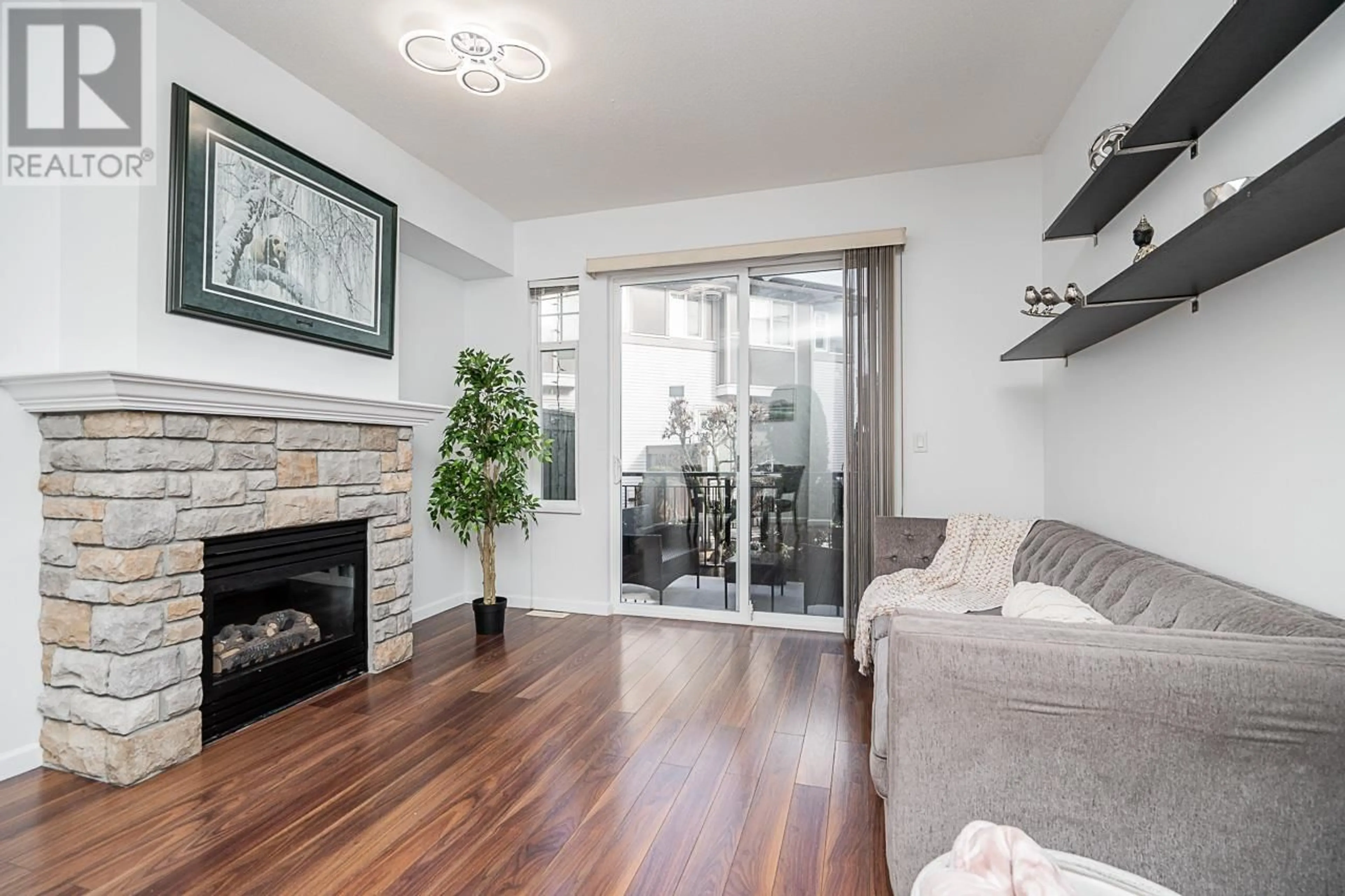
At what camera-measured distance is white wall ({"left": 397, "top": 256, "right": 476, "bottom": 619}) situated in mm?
3990

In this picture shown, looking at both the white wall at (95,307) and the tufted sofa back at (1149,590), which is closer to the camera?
the tufted sofa back at (1149,590)

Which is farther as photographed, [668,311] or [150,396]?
[668,311]

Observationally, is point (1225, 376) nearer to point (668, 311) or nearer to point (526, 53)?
point (526, 53)

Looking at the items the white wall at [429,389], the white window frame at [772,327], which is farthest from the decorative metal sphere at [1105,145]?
the white wall at [429,389]

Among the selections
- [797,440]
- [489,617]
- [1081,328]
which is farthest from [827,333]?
[489,617]

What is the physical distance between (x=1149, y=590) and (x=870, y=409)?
6.56ft

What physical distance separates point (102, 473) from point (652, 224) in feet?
10.3

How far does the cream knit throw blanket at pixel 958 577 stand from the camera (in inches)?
103

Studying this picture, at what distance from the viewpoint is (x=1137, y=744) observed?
113cm

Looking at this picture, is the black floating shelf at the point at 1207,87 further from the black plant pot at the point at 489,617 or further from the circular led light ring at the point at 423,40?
the black plant pot at the point at 489,617

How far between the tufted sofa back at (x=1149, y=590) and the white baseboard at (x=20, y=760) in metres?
3.44

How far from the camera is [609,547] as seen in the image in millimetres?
4234

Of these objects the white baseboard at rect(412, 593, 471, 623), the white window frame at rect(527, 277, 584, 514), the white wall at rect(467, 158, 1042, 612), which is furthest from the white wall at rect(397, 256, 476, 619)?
the white wall at rect(467, 158, 1042, 612)

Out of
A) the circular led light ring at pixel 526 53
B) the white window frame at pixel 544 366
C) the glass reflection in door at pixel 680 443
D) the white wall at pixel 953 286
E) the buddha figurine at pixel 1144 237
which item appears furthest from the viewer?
the white window frame at pixel 544 366
